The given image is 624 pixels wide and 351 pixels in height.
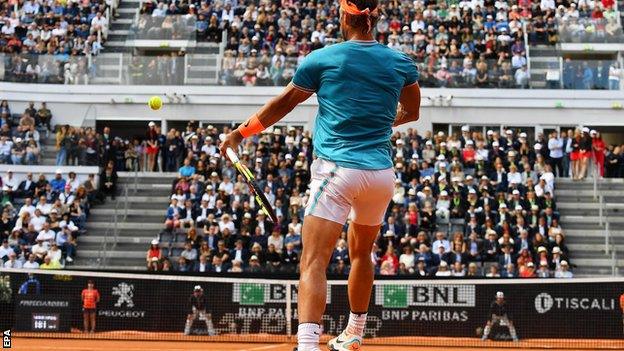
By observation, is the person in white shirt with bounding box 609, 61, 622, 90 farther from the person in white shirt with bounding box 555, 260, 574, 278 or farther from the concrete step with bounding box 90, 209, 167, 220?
the concrete step with bounding box 90, 209, 167, 220

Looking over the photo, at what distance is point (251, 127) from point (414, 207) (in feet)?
72.7

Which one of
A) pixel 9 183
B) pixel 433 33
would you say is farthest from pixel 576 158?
pixel 9 183

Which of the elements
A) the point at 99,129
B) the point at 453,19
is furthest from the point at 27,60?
the point at 453,19

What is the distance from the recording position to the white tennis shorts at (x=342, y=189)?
8.00 meters

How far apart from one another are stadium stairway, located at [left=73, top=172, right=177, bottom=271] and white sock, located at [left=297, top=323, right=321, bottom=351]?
23908 millimetres

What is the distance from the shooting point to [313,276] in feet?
25.7

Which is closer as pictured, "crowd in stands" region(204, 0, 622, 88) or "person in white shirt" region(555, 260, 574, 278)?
"person in white shirt" region(555, 260, 574, 278)

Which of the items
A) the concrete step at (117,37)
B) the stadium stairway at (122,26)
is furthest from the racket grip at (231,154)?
the concrete step at (117,37)

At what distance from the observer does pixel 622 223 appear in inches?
1304

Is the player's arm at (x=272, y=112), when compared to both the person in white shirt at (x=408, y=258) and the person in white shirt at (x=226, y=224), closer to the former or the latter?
the person in white shirt at (x=408, y=258)

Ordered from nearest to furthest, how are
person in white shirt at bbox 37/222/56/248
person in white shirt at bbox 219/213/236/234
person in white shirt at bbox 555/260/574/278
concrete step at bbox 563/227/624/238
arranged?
person in white shirt at bbox 555/260/574/278
person in white shirt at bbox 219/213/236/234
person in white shirt at bbox 37/222/56/248
concrete step at bbox 563/227/624/238

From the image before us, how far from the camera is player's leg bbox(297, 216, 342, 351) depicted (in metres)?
7.66

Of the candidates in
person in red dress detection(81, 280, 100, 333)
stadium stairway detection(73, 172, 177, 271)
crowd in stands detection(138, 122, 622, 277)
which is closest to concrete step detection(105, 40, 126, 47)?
crowd in stands detection(138, 122, 622, 277)

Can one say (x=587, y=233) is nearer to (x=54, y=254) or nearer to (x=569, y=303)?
(x=569, y=303)
